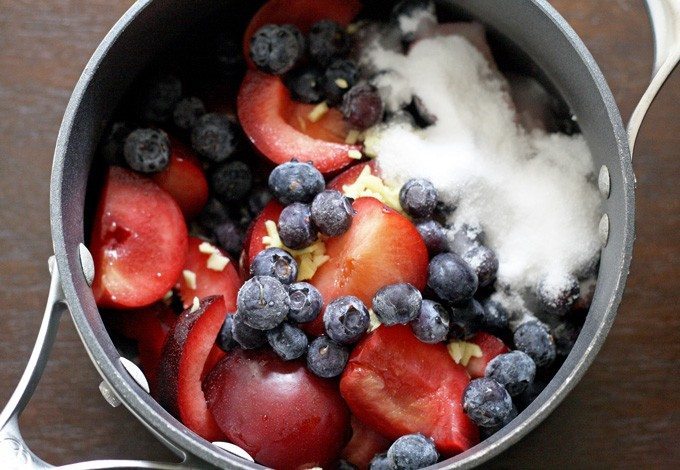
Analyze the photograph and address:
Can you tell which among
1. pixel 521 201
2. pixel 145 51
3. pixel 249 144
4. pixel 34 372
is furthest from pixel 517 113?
pixel 34 372

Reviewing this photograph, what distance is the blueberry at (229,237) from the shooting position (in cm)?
113

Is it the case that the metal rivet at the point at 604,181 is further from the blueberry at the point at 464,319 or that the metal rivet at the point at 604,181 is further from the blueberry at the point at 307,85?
the blueberry at the point at 307,85

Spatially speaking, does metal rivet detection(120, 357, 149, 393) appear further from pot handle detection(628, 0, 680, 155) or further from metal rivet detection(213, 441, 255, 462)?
pot handle detection(628, 0, 680, 155)

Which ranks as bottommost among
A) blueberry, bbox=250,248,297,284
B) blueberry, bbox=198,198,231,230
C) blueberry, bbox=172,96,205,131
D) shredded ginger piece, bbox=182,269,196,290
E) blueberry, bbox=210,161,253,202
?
shredded ginger piece, bbox=182,269,196,290

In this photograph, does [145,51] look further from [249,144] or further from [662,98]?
[662,98]

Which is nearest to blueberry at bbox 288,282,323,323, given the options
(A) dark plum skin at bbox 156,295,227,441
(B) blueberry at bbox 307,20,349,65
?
(A) dark plum skin at bbox 156,295,227,441

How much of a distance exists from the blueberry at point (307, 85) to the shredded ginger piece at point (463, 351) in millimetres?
374

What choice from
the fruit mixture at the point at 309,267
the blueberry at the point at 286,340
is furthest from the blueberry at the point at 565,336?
the blueberry at the point at 286,340

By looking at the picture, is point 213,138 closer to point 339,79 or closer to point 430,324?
point 339,79

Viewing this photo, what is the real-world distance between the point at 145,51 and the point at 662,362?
81 cm

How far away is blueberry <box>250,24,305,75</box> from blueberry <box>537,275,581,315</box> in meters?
0.44

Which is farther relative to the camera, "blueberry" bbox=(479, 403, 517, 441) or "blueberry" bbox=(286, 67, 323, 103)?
"blueberry" bbox=(286, 67, 323, 103)

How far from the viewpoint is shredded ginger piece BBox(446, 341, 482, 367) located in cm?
103

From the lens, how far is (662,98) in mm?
1227
